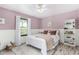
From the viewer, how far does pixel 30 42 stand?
1.67 meters

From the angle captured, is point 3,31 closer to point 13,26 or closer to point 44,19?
point 13,26

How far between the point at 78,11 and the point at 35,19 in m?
0.70

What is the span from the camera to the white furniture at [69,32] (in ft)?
5.35

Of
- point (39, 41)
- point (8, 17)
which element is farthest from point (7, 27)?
point (39, 41)

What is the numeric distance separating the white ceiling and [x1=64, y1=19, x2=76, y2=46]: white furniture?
0.20 meters

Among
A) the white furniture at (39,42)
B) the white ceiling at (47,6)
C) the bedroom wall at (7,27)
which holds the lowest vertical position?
the white furniture at (39,42)

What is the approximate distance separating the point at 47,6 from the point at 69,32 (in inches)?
22.0

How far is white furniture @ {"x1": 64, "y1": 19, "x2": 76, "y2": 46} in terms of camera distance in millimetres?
1631

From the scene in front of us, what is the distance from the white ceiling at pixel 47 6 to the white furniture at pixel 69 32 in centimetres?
20

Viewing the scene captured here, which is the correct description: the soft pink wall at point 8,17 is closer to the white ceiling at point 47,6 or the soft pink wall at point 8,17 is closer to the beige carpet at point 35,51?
the white ceiling at point 47,6

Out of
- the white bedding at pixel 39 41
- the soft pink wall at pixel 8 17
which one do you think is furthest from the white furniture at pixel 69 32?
the soft pink wall at pixel 8 17

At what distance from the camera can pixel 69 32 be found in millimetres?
1652

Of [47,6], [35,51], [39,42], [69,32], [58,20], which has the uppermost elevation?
[47,6]

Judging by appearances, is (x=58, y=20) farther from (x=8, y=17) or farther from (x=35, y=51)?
(x=8, y=17)
